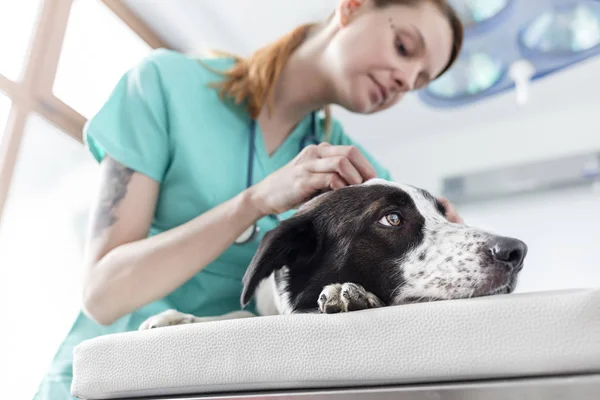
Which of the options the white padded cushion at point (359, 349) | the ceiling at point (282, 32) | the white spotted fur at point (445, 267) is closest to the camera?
the white padded cushion at point (359, 349)

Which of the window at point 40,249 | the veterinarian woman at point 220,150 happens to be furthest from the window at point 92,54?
the veterinarian woman at point 220,150

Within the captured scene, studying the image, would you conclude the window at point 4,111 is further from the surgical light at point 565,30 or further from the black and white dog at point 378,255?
the surgical light at point 565,30

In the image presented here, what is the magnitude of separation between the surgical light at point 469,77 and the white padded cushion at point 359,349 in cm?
99

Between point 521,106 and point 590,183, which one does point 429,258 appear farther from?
point 521,106

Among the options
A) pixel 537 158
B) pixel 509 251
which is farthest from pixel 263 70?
pixel 537 158

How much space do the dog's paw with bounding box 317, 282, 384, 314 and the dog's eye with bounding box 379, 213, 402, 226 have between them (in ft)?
0.75

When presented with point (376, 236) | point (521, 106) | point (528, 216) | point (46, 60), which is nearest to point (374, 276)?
point (376, 236)

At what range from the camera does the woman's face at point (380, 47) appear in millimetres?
1223

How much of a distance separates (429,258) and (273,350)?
0.37 meters

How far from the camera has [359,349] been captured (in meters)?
0.50

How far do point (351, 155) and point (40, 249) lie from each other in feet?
4.34

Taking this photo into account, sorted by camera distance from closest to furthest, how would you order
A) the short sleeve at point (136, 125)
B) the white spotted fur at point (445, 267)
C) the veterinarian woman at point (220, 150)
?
the white spotted fur at point (445, 267) → the veterinarian woman at point (220, 150) → the short sleeve at point (136, 125)

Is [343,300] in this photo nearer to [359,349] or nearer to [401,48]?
[359,349]

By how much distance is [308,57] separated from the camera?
4.47 feet
